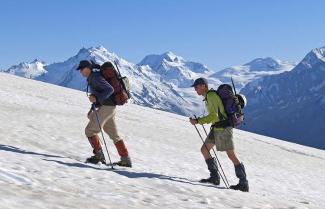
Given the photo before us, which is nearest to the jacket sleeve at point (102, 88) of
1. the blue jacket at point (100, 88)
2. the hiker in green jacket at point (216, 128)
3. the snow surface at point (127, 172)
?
the blue jacket at point (100, 88)

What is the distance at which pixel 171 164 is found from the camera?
2014 cm

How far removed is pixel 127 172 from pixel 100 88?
7.51ft

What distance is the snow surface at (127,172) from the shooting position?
10875 millimetres

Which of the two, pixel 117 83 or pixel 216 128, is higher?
pixel 117 83

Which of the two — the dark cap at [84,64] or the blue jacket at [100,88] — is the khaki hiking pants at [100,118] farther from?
the dark cap at [84,64]

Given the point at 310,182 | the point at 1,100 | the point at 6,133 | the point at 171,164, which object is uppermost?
the point at 1,100

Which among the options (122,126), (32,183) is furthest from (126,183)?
(122,126)

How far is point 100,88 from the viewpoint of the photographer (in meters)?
14.7

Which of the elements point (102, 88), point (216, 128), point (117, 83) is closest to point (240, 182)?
point (216, 128)

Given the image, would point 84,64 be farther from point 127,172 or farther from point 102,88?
point 127,172

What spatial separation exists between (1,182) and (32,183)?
686 mm

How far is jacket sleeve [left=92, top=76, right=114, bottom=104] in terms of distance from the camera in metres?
14.6

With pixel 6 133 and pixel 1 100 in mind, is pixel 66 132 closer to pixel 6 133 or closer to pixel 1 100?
pixel 6 133

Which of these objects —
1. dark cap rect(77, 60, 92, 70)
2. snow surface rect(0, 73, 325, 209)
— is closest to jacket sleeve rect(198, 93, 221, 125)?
snow surface rect(0, 73, 325, 209)
